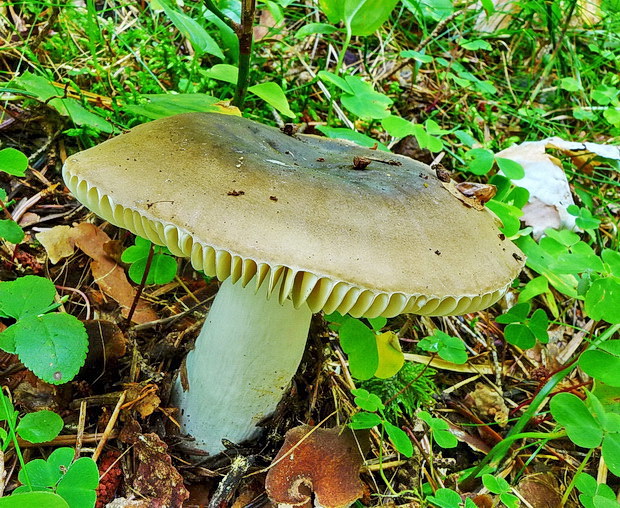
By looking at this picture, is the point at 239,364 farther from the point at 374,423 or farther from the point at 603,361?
the point at 603,361

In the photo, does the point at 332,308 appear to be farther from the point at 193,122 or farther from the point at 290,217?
the point at 193,122

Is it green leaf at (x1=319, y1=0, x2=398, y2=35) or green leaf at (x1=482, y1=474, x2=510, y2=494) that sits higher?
green leaf at (x1=319, y1=0, x2=398, y2=35)

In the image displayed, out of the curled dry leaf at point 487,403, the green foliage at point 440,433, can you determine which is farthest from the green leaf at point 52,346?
the curled dry leaf at point 487,403

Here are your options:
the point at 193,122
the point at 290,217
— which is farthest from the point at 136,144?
the point at 290,217

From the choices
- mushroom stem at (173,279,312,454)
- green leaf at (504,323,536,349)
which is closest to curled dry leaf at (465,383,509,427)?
green leaf at (504,323,536,349)

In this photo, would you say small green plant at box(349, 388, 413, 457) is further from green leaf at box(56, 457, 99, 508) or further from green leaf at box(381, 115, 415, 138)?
green leaf at box(381, 115, 415, 138)
